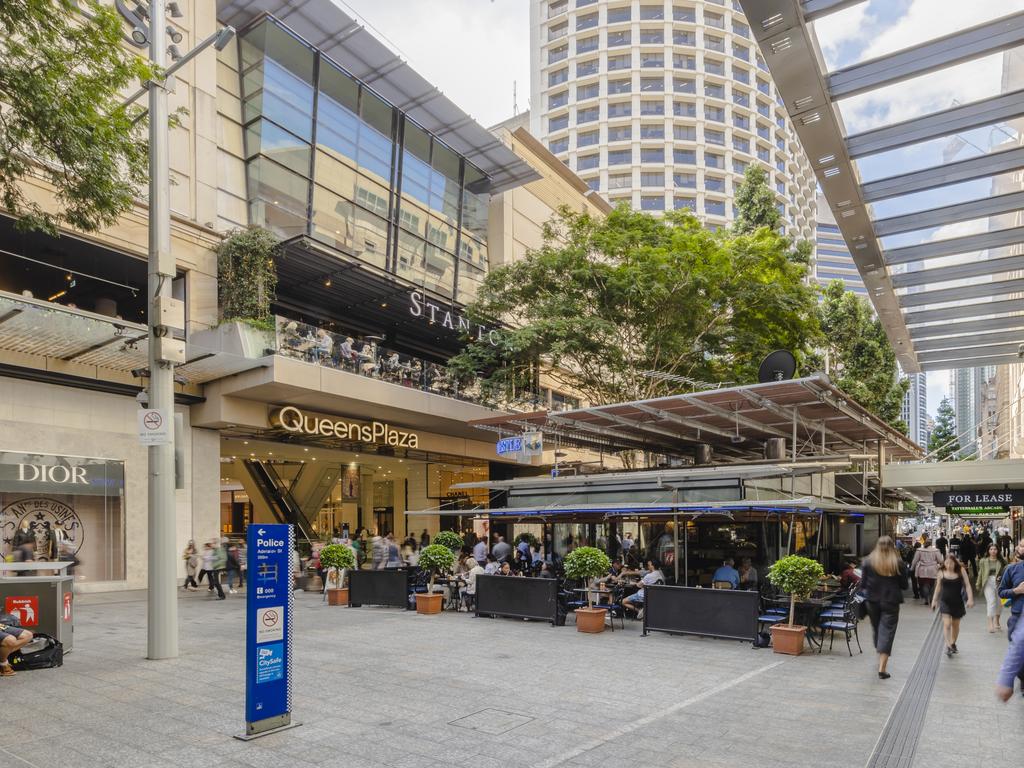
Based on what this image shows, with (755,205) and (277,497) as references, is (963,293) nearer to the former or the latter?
(755,205)

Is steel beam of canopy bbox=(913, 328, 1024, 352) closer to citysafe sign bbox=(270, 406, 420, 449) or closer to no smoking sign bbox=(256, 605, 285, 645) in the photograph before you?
citysafe sign bbox=(270, 406, 420, 449)

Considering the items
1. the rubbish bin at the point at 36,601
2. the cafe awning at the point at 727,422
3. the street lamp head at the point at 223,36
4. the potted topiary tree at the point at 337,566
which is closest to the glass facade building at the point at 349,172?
the cafe awning at the point at 727,422

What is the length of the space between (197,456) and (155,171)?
42.4 ft

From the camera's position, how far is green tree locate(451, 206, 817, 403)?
21.5 meters

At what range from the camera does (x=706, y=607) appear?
1173 cm

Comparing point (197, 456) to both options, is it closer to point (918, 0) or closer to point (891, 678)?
point (891, 678)

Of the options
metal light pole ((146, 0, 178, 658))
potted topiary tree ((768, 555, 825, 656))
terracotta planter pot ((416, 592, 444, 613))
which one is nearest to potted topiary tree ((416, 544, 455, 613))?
terracotta planter pot ((416, 592, 444, 613))

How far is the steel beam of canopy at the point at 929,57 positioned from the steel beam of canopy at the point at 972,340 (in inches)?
427

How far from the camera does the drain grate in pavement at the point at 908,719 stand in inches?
234

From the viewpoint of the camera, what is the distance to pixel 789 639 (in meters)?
10.6

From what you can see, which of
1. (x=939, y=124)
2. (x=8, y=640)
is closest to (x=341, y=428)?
(x=8, y=640)

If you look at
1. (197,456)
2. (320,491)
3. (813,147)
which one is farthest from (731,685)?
(320,491)

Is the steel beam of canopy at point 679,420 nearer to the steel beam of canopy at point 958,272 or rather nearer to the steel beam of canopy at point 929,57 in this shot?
the steel beam of canopy at point 958,272

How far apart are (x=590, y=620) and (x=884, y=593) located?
5.05 meters
